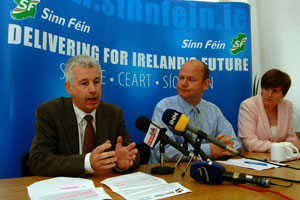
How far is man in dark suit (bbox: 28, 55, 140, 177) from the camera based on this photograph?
1.32 metres

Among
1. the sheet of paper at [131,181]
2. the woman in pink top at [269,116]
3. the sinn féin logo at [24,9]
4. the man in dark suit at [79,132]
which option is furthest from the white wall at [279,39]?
the sinn féin logo at [24,9]

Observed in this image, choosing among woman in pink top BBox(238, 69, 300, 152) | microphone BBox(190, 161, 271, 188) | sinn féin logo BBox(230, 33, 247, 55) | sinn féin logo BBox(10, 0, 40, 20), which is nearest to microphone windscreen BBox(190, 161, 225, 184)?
microphone BBox(190, 161, 271, 188)

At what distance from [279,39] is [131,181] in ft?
12.9

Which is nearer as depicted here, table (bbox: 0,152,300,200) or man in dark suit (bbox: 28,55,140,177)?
table (bbox: 0,152,300,200)

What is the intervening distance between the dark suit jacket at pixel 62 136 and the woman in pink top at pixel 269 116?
1.31 m

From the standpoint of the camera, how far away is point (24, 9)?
210cm

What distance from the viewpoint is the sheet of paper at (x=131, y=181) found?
43.2 inches

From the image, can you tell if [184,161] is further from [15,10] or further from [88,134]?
[15,10]

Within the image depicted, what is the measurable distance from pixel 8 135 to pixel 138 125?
3.99 ft

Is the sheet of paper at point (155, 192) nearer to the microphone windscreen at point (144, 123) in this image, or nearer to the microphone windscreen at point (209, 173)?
the microphone windscreen at point (209, 173)

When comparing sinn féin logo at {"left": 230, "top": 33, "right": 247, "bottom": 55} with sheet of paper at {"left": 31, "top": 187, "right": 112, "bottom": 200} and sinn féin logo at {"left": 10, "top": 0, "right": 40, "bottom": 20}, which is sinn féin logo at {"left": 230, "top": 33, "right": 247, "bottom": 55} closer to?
sinn féin logo at {"left": 10, "top": 0, "right": 40, "bottom": 20}

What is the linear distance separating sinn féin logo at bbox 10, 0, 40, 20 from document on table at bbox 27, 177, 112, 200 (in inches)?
58.4

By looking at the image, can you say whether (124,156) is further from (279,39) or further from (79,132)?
(279,39)

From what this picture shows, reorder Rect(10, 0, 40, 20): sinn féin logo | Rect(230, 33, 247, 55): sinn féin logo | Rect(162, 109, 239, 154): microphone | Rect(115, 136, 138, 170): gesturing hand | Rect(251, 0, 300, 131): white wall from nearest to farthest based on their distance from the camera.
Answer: Rect(162, 109, 239, 154): microphone < Rect(115, 136, 138, 170): gesturing hand < Rect(10, 0, 40, 20): sinn féin logo < Rect(230, 33, 247, 55): sinn féin logo < Rect(251, 0, 300, 131): white wall
